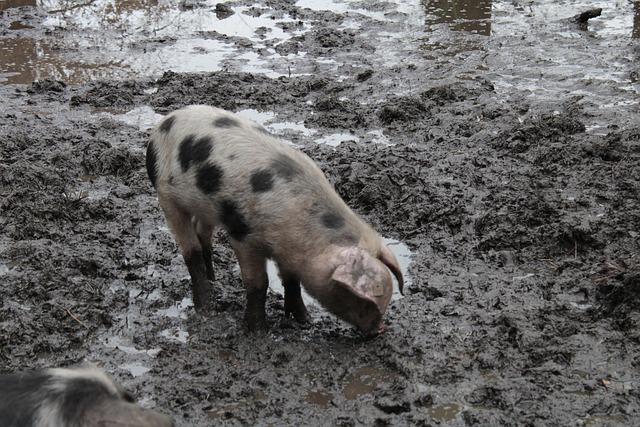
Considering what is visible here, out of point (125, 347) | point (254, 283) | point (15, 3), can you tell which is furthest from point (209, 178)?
point (15, 3)

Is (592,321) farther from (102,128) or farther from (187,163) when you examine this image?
(102,128)

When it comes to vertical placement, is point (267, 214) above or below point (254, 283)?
above

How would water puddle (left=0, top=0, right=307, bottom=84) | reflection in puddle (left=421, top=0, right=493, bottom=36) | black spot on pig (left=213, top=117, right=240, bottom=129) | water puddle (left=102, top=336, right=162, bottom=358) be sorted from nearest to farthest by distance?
1. water puddle (left=102, top=336, right=162, bottom=358)
2. black spot on pig (left=213, top=117, right=240, bottom=129)
3. water puddle (left=0, top=0, right=307, bottom=84)
4. reflection in puddle (left=421, top=0, right=493, bottom=36)

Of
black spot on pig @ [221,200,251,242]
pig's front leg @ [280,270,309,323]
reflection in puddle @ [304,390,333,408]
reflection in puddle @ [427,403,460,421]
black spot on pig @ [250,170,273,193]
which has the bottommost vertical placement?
reflection in puddle @ [304,390,333,408]

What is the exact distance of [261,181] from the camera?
507 centimetres

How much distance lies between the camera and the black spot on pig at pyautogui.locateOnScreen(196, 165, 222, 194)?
17.1 feet

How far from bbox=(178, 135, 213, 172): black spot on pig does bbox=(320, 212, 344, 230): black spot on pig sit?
3.16 feet

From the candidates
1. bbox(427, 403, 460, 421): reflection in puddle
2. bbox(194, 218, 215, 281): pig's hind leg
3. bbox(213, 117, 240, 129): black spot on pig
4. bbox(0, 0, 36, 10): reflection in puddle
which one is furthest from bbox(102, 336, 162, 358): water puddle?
bbox(0, 0, 36, 10): reflection in puddle

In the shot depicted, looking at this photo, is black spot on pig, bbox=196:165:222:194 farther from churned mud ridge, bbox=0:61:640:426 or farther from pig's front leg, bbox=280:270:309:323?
churned mud ridge, bbox=0:61:640:426

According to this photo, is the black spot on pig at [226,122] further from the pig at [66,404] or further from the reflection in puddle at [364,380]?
the pig at [66,404]

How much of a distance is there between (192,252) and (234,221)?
2.43 ft

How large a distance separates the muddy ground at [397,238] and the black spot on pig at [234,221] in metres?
0.77

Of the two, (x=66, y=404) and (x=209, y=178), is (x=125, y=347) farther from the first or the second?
(x=66, y=404)

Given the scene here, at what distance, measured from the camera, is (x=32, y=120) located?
9.30m
